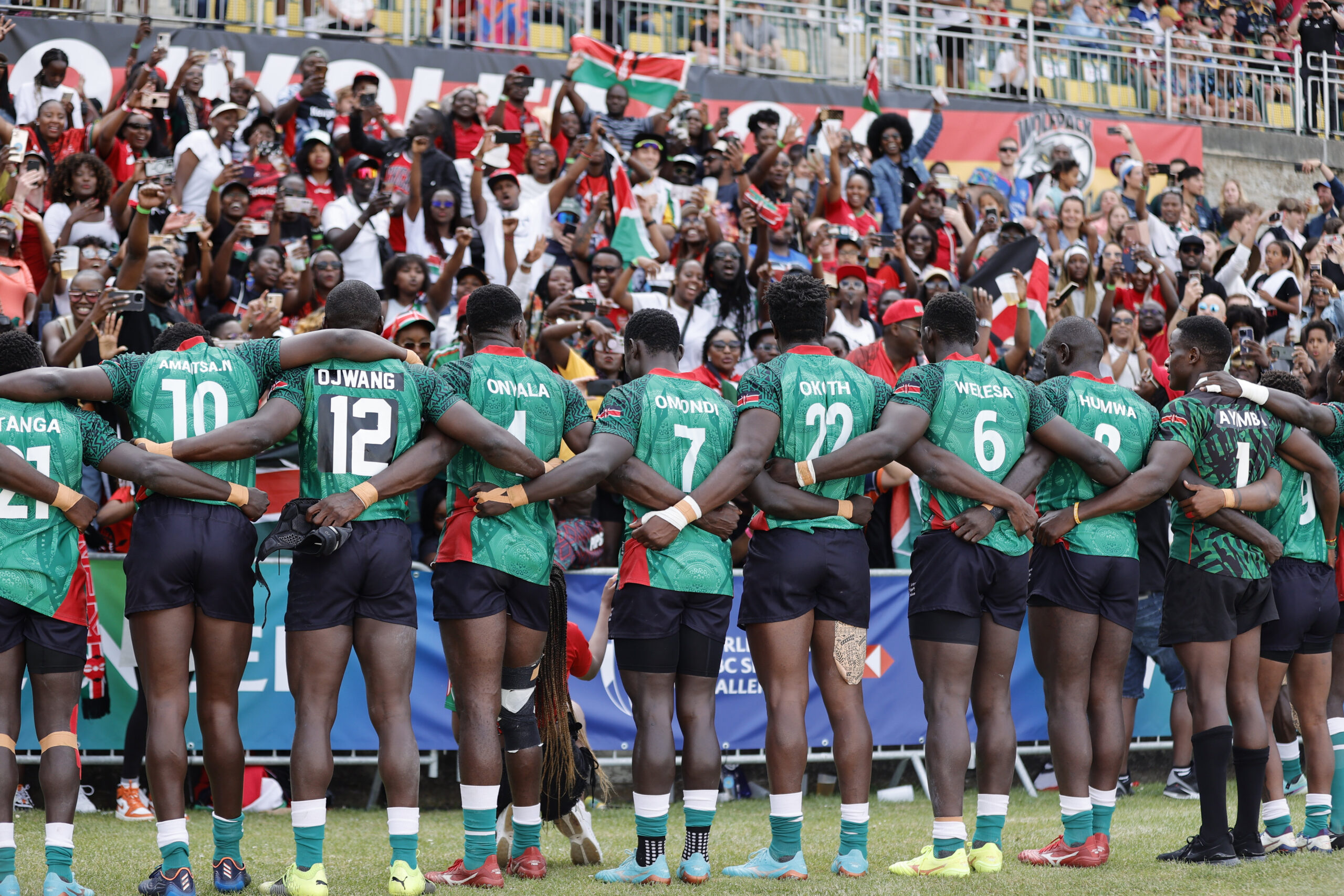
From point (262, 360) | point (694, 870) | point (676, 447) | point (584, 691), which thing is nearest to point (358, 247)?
point (584, 691)

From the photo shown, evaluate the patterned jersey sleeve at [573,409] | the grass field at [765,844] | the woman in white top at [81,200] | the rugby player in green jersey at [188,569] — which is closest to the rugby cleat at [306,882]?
the grass field at [765,844]

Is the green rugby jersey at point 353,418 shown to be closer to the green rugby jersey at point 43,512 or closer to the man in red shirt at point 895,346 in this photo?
the green rugby jersey at point 43,512

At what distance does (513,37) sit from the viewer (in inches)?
693

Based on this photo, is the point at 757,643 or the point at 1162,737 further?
the point at 1162,737

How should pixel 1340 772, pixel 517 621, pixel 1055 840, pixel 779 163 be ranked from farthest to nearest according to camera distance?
1. pixel 779 163
2. pixel 1340 772
3. pixel 1055 840
4. pixel 517 621

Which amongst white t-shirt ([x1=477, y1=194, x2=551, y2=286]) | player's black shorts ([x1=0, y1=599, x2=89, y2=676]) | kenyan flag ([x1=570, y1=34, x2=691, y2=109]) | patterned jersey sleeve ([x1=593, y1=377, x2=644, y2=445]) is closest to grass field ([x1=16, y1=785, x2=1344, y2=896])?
player's black shorts ([x1=0, y1=599, x2=89, y2=676])

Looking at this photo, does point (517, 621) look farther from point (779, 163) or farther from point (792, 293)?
point (779, 163)

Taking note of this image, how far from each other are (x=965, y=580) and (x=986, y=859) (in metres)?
1.33

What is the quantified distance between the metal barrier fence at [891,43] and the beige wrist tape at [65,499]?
11.2m

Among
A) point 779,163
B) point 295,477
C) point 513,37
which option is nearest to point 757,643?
point 295,477

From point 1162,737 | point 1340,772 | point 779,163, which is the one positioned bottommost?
point 1162,737

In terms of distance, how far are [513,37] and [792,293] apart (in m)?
11.8

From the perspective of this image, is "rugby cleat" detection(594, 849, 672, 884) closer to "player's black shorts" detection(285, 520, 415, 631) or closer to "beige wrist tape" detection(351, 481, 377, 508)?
"player's black shorts" detection(285, 520, 415, 631)

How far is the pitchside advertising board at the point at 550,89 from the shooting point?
1505 centimetres
